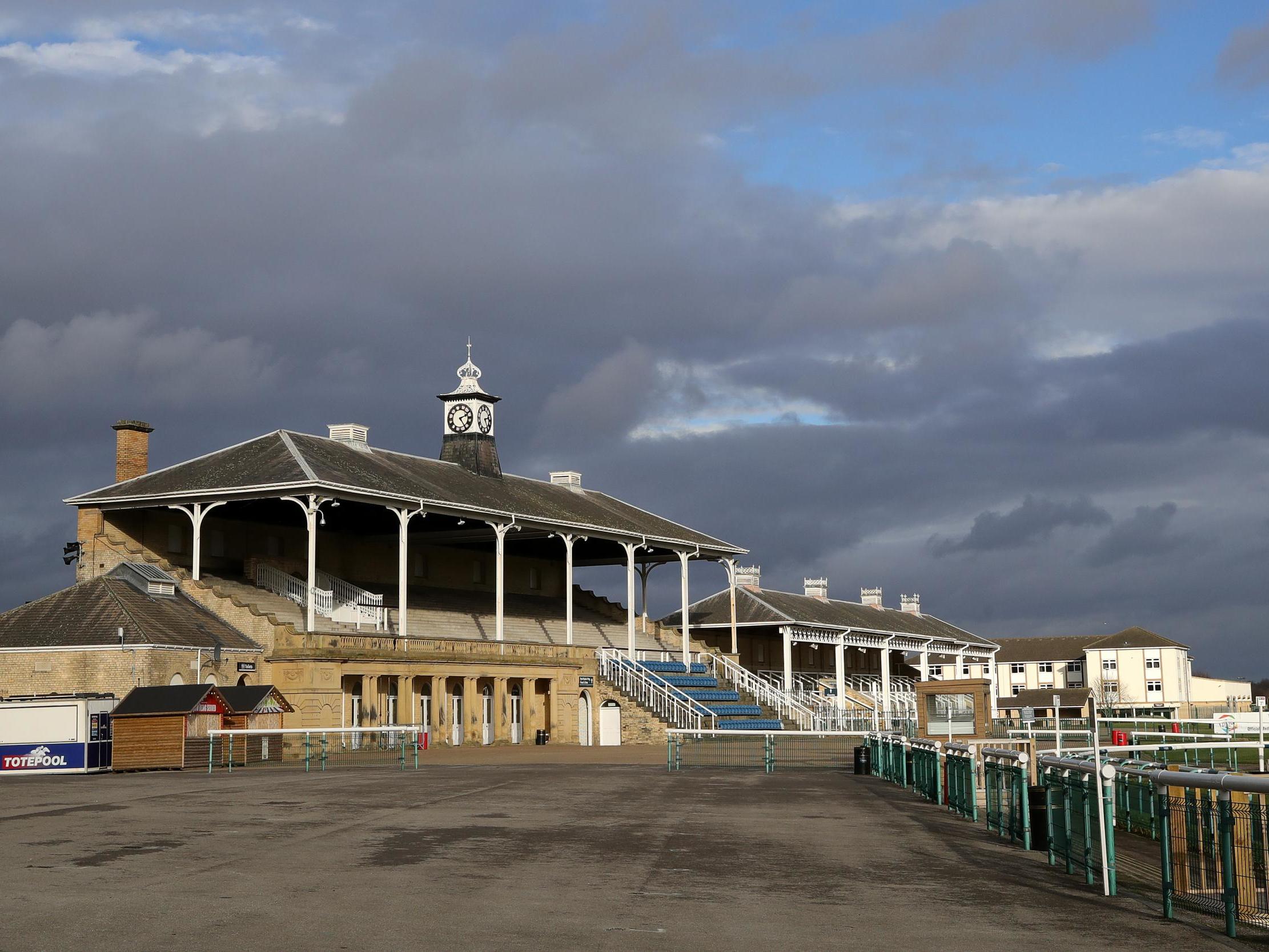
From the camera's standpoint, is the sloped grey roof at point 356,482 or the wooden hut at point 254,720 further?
the sloped grey roof at point 356,482

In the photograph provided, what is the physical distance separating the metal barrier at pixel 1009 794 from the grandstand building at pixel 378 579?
24733 millimetres

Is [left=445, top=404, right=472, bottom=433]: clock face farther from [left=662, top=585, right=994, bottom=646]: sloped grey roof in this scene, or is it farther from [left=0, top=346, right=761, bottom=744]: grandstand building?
[left=662, top=585, right=994, bottom=646]: sloped grey roof

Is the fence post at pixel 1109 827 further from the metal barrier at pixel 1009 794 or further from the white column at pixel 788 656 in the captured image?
the white column at pixel 788 656

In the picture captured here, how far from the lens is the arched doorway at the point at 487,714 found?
46.7 m

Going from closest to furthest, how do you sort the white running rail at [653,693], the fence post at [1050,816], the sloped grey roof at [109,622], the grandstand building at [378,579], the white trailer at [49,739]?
1. the fence post at [1050,816]
2. the white trailer at [49,739]
3. the sloped grey roof at [109,622]
4. the grandstand building at [378,579]
5. the white running rail at [653,693]

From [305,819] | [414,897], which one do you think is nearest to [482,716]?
[305,819]

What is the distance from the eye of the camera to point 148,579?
42594 millimetres

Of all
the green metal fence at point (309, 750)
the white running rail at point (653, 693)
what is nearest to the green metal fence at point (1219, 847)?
the green metal fence at point (309, 750)

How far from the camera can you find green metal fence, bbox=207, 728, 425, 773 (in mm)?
32844

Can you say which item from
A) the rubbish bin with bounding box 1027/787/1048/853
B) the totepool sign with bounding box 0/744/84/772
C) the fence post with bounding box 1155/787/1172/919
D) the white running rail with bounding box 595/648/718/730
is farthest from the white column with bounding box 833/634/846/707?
the fence post with bounding box 1155/787/1172/919

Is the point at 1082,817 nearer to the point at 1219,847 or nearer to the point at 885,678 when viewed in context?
the point at 1219,847

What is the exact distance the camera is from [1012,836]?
1684 cm

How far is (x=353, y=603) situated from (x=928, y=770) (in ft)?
87.8

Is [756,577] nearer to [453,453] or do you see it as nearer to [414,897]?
[453,453]
